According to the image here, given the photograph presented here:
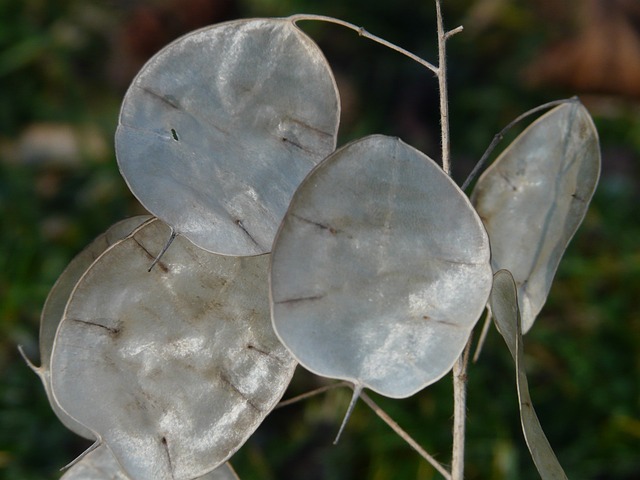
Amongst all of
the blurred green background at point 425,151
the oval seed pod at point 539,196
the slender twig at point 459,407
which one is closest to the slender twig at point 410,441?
the slender twig at point 459,407

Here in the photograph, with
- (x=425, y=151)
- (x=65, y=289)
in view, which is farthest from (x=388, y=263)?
(x=425, y=151)

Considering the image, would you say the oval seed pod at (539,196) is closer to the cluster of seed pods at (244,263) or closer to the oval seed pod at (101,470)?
the cluster of seed pods at (244,263)

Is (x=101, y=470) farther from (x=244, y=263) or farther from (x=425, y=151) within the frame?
(x=425, y=151)

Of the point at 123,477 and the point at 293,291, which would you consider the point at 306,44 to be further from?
the point at 123,477

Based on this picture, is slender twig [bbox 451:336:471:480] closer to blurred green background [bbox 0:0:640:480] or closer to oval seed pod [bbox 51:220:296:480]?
oval seed pod [bbox 51:220:296:480]

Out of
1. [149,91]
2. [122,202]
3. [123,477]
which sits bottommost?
[122,202]

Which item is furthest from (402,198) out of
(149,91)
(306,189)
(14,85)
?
(14,85)

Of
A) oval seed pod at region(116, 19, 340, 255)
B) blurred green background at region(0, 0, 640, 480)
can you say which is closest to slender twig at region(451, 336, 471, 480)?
oval seed pod at region(116, 19, 340, 255)
